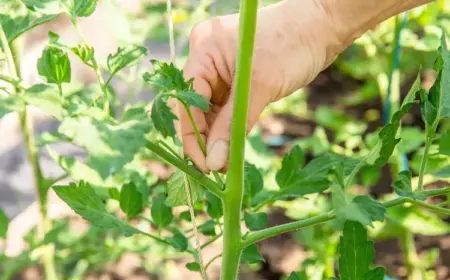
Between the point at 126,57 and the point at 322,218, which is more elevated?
the point at 126,57

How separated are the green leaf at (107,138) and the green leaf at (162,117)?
0.12ft

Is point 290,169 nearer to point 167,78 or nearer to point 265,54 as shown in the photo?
point 265,54

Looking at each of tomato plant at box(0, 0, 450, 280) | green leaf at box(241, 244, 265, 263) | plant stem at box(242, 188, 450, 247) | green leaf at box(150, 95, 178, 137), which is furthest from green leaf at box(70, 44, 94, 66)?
green leaf at box(241, 244, 265, 263)

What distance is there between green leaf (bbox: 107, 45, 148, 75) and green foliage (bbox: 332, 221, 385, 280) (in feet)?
0.92

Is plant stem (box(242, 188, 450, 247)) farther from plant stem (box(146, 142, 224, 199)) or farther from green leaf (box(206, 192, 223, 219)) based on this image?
green leaf (box(206, 192, 223, 219))

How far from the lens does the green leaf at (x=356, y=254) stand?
68 cm

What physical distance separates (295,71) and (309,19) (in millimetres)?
88

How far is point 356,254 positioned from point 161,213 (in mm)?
318

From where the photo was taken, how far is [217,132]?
A: 2.87 ft

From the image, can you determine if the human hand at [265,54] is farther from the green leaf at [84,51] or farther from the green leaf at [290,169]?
the green leaf at [84,51]

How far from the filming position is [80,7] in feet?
2.33

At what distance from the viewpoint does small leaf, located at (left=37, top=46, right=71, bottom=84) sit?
0.71 metres

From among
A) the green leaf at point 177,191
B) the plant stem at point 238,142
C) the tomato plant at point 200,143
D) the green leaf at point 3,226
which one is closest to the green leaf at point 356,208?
the tomato plant at point 200,143

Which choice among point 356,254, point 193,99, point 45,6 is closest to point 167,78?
point 193,99
